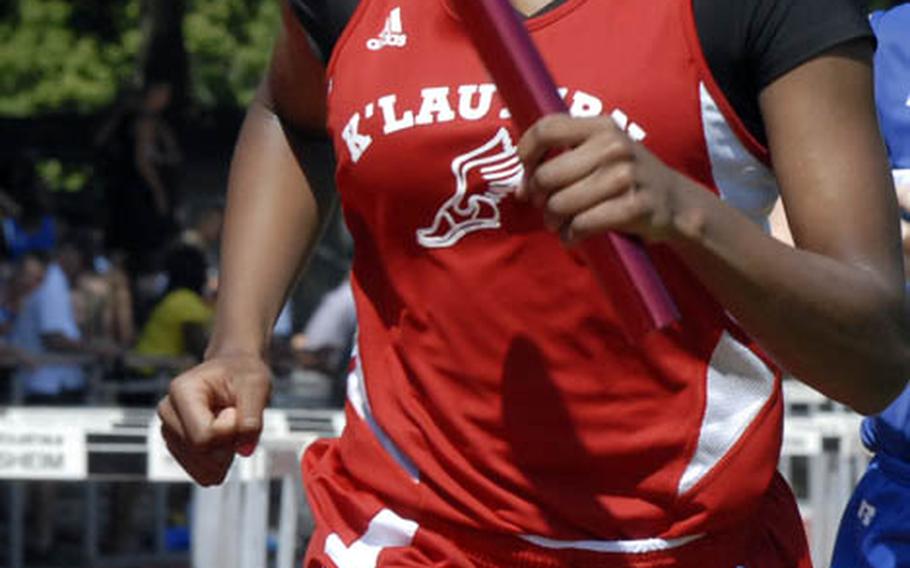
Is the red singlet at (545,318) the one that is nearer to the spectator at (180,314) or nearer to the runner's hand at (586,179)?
the runner's hand at (586,179)

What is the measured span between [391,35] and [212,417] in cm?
59

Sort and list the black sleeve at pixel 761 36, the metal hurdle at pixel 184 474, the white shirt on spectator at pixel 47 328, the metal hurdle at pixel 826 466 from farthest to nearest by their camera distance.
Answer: the white shirt on spectator at pixel 47 328 < the metal hurdle at pixel 826 466 < the metal hurdle at pixel 184 474 < the black sleeve at pixel 761 36

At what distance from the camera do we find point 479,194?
305 centimetres

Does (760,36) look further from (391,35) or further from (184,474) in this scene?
(184,474)

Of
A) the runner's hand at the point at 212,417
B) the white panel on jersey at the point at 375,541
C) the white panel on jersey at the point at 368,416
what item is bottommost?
the white panel on jersey at the point at 375,541

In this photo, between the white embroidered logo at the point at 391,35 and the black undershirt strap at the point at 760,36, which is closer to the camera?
the black undershirt strap at the point at 760,36

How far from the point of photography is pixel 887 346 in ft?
9.19

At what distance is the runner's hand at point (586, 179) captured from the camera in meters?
2.25

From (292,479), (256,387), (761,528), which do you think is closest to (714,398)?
(761,528)

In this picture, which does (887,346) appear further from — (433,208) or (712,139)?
(433,208)

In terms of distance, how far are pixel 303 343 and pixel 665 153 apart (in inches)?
458

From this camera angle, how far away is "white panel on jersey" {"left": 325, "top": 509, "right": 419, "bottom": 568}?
3.26 metres

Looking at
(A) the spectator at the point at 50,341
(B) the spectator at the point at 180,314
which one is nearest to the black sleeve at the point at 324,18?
(B) the spectator at the point at 180,314

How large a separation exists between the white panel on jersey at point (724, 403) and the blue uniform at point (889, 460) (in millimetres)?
1219
